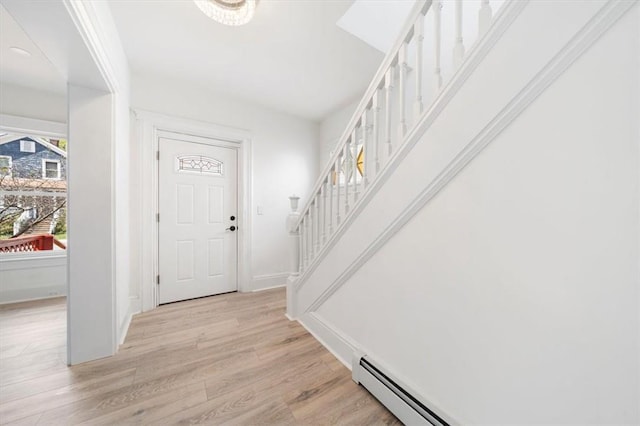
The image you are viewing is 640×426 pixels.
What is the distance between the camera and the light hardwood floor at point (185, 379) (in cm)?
118

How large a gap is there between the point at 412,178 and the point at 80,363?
8.05 ft

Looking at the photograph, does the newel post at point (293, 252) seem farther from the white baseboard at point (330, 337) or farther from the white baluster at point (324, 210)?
the white baluster at point (324, 210)

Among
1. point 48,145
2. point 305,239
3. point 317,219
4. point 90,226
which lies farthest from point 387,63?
point 48,145

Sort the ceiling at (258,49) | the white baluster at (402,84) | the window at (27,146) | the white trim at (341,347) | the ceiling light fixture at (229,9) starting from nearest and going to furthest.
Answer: the white trim at (341,347), the white baluster at (402,84), the ceiling light fixture at (229,9), the ceiling at (258,49), the window at (27,146)

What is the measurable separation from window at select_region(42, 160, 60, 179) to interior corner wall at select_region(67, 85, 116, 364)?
209 cm

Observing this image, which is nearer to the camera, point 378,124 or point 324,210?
point 378,124

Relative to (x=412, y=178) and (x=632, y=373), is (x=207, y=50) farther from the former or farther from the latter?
(x=632, y=373)

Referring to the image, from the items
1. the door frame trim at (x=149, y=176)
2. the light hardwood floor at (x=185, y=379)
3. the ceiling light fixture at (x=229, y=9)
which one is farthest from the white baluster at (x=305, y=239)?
the door frame trim at (x=149, y=176)

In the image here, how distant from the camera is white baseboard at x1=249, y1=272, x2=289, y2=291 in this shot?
3055 mm

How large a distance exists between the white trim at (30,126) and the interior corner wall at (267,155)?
1.34 metres

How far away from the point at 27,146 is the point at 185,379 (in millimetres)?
3448

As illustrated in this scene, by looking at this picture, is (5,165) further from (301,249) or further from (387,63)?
(387,63)

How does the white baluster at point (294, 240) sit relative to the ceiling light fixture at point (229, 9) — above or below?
below

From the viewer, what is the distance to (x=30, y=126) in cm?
252
